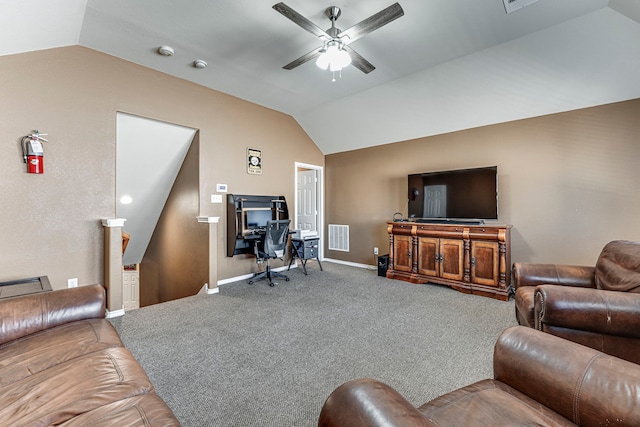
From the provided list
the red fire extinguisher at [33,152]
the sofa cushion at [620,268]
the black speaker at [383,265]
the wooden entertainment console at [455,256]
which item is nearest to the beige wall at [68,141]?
the red fire extinguisher at [33,152]

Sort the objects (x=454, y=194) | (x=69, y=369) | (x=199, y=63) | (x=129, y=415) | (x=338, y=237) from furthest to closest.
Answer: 1. (x=338, y=237)
2. (x=454, y=194)
3. (x=199, y=63)
4. (x=69, y=369)
5. (x=129, y=415)

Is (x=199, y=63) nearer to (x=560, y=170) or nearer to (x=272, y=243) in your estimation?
(x=272, y=243)

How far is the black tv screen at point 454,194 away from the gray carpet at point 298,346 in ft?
3.86

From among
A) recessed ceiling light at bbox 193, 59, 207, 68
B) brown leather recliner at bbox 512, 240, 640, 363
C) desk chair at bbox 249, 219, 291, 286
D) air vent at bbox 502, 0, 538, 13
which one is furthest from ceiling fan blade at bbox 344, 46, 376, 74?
brown leather recliner at bbox 512, 240, 640, 363

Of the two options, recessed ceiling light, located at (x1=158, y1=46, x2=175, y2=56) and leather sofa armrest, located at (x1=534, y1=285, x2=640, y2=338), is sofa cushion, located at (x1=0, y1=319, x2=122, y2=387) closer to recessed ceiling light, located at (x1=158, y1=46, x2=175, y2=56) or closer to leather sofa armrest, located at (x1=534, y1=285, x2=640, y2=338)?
leather sofa armrest, located at (x1=534, y1=285, x2=640, y2=338)

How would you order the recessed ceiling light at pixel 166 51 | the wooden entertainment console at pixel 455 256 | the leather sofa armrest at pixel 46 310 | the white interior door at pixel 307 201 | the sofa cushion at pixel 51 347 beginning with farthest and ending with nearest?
1. the white interior door at pixel 307 201
2. the wooden entertainment console at pixel 455 256
3. the recessed ceiling light at pixel 166 51
4. the leather sofa armrest at pixel 46 310
5. the sofa cushion at pixel 51 347

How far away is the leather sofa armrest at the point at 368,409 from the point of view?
0.68m

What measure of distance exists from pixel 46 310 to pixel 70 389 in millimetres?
817

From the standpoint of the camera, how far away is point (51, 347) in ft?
4.37

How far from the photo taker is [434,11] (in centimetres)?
251

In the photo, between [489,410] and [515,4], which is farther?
[515,4]

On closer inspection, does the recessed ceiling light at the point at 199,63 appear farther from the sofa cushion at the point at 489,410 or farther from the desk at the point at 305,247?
the sofa cushion at the point at 489,410

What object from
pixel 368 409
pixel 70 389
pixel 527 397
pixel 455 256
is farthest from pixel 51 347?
pixel 455 256

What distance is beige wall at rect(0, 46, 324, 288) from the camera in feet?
8.81
